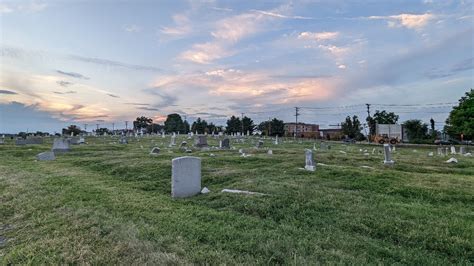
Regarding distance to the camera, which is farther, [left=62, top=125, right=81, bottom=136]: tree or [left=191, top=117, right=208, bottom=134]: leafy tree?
[left=191, top=117, right=208, bottom=134]: leafy tree

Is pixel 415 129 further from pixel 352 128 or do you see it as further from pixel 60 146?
pixel 60 146

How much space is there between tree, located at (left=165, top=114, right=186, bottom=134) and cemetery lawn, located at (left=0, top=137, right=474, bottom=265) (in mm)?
80432

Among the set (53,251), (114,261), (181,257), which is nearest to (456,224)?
(181,257)

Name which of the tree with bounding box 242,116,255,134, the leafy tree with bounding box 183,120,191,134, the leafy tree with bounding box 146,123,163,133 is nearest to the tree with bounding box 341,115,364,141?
the tree with bounding box 242,116,255,134

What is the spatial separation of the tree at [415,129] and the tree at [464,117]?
8.47m

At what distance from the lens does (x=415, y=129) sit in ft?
190

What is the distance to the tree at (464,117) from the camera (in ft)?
141

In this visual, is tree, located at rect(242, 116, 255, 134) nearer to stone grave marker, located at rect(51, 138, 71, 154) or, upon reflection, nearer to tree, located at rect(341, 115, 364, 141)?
tree, located at rect(341, 115, 364, 141)

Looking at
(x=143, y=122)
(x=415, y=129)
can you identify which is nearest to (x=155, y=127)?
(x=143, y=122)

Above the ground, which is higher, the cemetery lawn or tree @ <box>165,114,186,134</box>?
tree @ <box>165,114,186,134</box>

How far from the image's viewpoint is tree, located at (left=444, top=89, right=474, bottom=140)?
4294 centimetres

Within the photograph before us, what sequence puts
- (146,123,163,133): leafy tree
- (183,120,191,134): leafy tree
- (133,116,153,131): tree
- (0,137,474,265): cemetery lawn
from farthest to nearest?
1. (133,116,153,131): tree
2. (146,123,163,133): leafy tree
3. (183,120,191,134): leafy tree
4. (0,137,474,265): cemetery lawn

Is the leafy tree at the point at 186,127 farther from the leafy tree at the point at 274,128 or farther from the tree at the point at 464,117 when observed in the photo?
the tree at the point at 464,117

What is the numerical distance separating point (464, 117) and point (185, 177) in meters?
49.8
